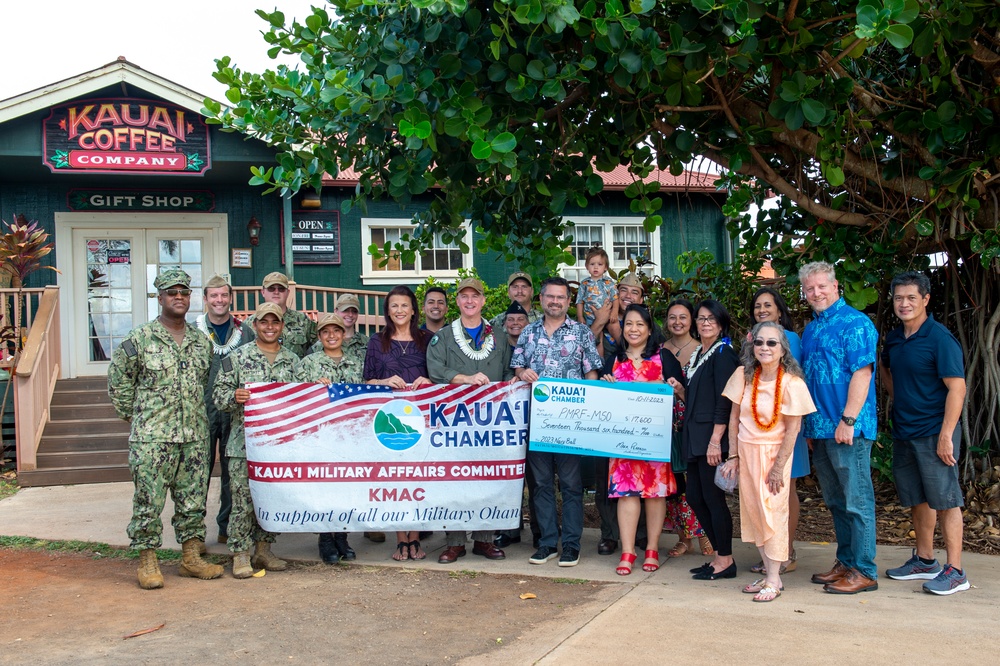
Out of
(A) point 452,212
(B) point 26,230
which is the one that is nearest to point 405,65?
(A) point 452,212

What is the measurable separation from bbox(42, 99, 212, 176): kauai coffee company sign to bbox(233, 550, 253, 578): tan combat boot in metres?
6.57

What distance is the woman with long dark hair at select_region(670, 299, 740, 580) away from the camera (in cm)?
541

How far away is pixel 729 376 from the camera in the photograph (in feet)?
17.8

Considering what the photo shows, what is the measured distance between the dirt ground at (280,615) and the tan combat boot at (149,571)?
86 mm

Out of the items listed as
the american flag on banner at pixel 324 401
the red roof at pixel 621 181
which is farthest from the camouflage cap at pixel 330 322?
the red roof at pixel 621 181

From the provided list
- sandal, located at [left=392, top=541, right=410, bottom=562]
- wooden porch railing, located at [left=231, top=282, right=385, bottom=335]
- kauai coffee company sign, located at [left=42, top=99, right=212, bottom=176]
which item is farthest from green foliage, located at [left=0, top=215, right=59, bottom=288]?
sandal, located at [left=392, top=541, right=410, bottom=562]

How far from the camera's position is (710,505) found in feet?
18.0

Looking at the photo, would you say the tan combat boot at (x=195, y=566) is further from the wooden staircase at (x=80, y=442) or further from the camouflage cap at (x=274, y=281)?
the wooden staircase at (x=80, y=442)

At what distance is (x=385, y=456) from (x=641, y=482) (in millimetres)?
1705

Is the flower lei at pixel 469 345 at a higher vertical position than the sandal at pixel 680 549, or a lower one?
higher

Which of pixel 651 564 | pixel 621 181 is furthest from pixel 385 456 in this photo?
pixel 621 181

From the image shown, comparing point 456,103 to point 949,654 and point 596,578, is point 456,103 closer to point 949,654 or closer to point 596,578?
point 596,578

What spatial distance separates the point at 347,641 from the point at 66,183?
9.85 m

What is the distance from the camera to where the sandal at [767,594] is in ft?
16.3
